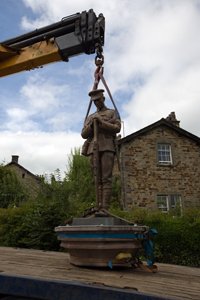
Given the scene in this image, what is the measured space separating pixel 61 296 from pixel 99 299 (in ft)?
0.61

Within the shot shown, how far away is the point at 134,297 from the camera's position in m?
1.45

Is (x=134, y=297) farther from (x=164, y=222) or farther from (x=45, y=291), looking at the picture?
(x=164, y=222)

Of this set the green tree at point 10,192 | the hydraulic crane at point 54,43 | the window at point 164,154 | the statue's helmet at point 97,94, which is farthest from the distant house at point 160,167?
the statue's helmet at point 97,94

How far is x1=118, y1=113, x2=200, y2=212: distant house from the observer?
14453 millimetres

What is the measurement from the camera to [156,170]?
49.0 ft

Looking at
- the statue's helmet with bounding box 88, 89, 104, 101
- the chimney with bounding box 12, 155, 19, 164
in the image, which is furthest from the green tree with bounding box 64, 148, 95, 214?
the statue's helmet with bounding box 88, 89, 104, 101

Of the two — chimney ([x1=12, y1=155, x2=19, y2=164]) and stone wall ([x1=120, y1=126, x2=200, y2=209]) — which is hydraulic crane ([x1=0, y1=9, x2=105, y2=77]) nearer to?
stone wall ([x1=120, y1=126, x2=200, y2=209])

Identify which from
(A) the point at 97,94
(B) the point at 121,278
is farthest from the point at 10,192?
(B) the point at 121,278

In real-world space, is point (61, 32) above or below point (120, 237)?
above

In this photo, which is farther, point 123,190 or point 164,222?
point 123,190

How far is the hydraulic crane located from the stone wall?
359 inches

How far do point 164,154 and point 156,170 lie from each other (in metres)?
0.91

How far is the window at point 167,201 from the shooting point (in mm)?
14614

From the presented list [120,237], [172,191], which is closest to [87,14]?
[120,237]
